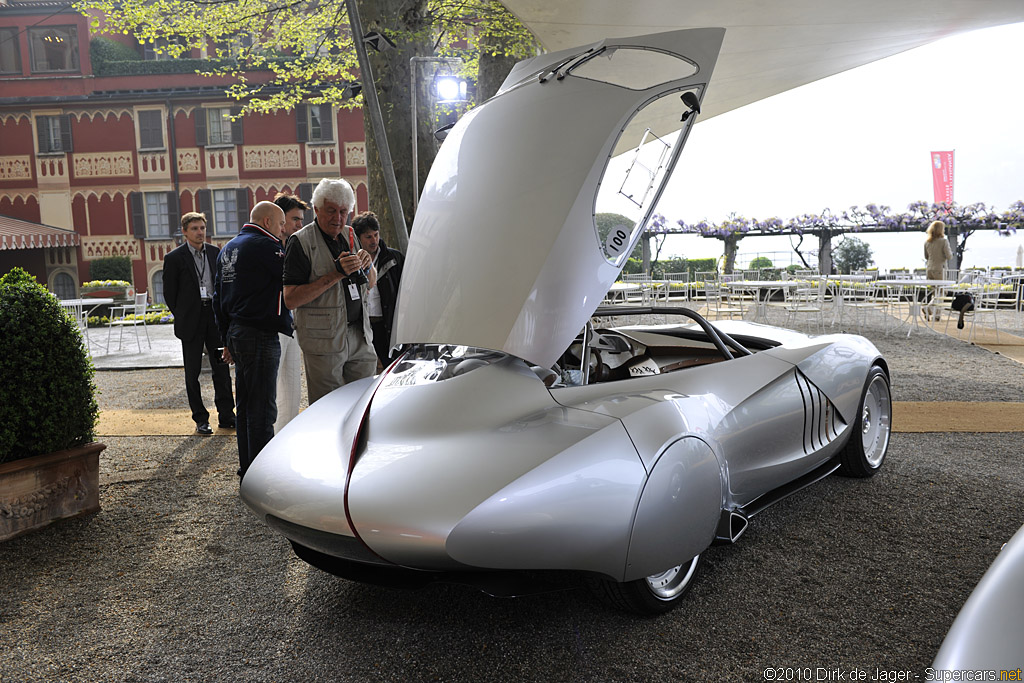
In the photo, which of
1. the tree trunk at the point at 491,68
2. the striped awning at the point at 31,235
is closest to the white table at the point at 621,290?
the tree trunk at the point at 491,68

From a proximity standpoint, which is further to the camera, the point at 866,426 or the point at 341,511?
the point at 866,426

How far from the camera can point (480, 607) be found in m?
2.97

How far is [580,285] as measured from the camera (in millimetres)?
2914

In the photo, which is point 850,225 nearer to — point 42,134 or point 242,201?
point 242,201

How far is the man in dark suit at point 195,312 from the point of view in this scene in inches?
246

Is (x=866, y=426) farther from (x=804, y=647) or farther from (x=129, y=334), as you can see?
(x=129, y=334)

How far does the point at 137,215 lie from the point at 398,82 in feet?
71.3

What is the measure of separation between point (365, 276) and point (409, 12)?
5518mm

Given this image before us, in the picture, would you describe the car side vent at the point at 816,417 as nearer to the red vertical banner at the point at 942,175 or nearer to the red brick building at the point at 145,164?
the red brick building at the point at 145,164

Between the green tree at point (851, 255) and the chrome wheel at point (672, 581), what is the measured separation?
66.4 feet

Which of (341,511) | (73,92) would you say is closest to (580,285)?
(341,511)

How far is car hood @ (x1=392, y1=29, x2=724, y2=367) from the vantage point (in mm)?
2861

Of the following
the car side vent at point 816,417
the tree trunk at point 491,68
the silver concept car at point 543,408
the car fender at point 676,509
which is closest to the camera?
the silver concept car at point 543,408

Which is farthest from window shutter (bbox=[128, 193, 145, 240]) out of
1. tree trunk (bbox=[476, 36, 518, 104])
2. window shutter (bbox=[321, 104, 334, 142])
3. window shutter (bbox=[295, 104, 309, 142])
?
tree trunk (bbox=[476, 36, 518, 104])
